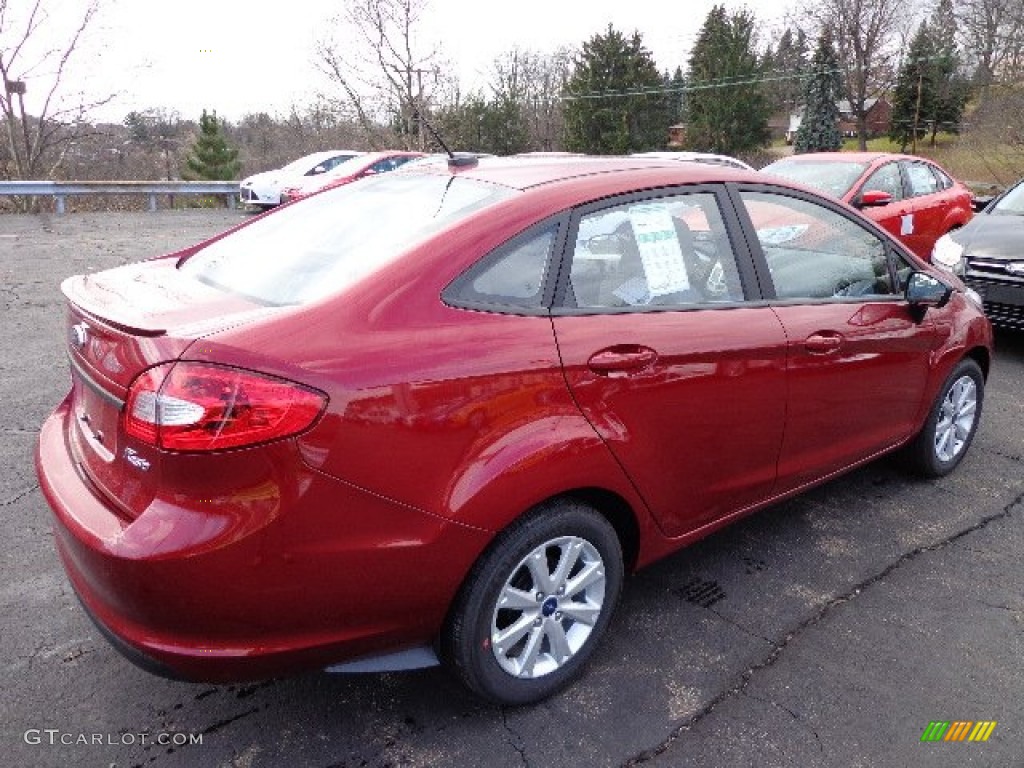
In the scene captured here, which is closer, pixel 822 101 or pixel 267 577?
pixel 267 577

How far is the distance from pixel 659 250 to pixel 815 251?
1031mm

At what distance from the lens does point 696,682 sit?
2.47 m

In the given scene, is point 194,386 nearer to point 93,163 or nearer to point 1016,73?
point 93,163

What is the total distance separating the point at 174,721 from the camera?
227cm

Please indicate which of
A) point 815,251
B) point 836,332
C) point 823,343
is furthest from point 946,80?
point 823,343

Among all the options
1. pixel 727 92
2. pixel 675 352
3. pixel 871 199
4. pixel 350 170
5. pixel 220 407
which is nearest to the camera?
pixel 220 407

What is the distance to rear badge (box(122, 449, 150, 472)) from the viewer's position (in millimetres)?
1831

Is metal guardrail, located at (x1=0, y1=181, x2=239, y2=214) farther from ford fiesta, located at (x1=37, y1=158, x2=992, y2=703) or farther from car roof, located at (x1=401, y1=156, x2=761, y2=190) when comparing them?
car roof, located at (x1=401, y1=156, x2=761, y2=190)

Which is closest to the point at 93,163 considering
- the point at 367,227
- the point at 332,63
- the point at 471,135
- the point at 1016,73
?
the point at 332,63

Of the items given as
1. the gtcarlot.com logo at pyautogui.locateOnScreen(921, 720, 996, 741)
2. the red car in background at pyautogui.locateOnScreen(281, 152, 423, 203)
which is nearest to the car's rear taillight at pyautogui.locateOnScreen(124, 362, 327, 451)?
the gtcarlot.com logo at pyautogui.locateOnScreen(921, 720, 996, 741)

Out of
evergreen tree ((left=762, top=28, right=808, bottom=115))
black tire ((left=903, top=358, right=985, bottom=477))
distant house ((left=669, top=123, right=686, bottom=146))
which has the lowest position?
black tire ((left=903, top=358, right=985, bottom=477))

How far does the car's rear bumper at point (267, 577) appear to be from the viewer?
5.79ft

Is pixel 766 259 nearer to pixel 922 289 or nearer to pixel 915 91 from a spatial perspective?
pixel 922 289

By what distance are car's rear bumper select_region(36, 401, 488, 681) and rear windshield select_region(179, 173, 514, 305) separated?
0.61 meters
